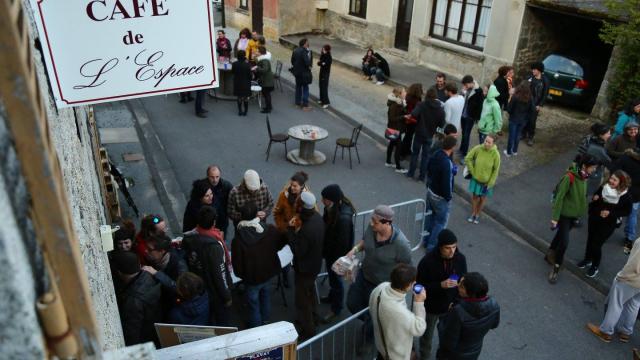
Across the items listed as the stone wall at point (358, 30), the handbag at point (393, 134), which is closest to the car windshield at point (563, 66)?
the handbag at point (393, 134)

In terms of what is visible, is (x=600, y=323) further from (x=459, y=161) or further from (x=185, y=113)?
(x=185, y=113)

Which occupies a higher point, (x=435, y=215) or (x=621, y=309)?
(x=435, y=215)

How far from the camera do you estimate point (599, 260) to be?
24.2 feet

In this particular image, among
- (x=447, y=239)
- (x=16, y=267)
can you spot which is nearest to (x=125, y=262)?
(x=447, y=239)

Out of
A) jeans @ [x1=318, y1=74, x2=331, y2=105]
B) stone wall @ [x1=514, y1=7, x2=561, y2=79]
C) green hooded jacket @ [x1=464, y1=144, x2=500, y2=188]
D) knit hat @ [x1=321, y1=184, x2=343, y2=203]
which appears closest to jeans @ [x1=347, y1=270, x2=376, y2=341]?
knit hat @ [x1=321, y1=184, x2=343, y2=203]

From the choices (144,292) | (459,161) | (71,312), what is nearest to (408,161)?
(459,161)

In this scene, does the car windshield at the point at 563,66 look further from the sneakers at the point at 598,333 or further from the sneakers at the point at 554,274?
the sneakers at the point at 598,333

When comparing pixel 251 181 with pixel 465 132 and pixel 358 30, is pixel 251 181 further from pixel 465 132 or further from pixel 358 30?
pixel 358 30

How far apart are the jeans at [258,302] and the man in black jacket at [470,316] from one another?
2133 mm

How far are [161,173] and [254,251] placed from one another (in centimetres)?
532

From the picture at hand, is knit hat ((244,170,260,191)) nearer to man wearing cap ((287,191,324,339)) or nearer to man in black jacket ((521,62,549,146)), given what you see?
man wearing cap ((287,191,324,339))

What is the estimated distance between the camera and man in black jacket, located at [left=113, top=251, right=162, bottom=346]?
4.46m

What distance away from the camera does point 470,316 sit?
4.55 m

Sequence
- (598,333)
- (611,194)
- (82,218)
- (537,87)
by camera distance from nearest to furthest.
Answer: (82,218)
(598,333)
(611,194)
(537,87)
